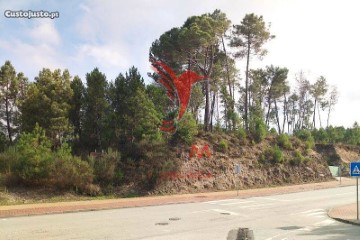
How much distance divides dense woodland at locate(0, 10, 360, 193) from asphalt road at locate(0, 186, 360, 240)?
288 inches

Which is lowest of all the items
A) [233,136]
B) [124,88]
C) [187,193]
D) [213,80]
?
[187,193]

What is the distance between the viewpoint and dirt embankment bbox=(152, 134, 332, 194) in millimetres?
30203

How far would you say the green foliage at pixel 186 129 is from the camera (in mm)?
32906

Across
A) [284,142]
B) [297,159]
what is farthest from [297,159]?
[284,142]

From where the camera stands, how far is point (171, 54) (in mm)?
37938

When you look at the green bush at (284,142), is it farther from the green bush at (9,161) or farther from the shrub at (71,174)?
the green bush at (9,161)

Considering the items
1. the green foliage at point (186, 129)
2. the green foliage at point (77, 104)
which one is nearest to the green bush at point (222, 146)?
the green foliage at point (186, 129)

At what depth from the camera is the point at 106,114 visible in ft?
102

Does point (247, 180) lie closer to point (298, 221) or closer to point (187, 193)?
point (187, 193)

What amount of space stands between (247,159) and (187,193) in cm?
1036

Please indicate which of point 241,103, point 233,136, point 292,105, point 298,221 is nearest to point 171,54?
point 233,136

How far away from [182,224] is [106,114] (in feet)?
59.6

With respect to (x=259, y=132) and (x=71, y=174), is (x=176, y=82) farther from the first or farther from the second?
(x=71, y=174)

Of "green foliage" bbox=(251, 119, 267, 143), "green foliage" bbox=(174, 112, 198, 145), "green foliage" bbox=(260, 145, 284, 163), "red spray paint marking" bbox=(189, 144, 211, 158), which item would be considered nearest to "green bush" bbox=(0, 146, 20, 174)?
"green foliage" bbox=(174, 112, 198, 145)
